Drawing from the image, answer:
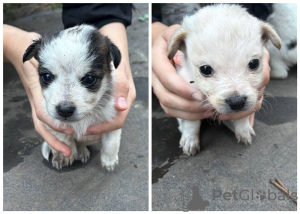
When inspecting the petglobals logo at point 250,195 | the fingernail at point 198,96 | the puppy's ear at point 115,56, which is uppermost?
the puppy's ear at point 115,56

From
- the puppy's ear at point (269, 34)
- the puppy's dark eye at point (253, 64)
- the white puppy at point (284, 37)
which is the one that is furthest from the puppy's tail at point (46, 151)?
the white puppy at point (284, 37)

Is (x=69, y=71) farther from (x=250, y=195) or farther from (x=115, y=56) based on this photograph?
(x=250, y=195)

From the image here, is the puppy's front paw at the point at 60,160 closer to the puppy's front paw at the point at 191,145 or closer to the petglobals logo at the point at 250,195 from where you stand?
the puppy's front paw at the point at 191,145

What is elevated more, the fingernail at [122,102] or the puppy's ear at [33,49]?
the puppy's ear at [33,49]

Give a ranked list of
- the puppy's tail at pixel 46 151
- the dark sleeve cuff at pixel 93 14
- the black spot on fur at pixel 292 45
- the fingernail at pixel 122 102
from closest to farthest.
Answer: the fingernail at pixel 122 102 < the puppy's tail at pixel 46 151 < the dark sleeve cuff at pixel 93 14 < the black spot on fur at pixel 292 45

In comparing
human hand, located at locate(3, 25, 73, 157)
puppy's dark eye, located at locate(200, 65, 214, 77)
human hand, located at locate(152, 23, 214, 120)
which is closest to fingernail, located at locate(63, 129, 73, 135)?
human hand, located at locate(3, 25, 73, 157)

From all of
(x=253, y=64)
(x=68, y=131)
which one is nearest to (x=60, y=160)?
(x=68, y=131)

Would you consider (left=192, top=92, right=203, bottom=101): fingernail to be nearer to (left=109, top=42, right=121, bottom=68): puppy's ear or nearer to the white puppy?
(left=109, top=42, right=121, bottom=68): puppy's ear

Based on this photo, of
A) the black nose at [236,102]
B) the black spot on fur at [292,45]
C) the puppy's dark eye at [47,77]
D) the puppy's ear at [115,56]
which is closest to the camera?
the black nose at [236,102]

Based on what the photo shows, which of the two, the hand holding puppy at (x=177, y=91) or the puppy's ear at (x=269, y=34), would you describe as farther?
the hand holding puppy at (x=177, y=91)
